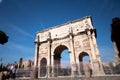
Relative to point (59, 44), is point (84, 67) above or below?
below

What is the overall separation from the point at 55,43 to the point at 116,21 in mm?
17479

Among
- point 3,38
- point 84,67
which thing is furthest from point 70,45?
point 3,38

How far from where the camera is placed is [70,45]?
747 inches

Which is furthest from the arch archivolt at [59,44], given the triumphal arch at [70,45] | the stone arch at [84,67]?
the stone arch at [84,67]

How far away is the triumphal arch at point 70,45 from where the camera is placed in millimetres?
15759

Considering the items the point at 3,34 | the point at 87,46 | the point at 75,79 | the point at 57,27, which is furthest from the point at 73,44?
the point at 3,34

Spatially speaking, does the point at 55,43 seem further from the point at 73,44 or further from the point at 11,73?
the point at 11,73

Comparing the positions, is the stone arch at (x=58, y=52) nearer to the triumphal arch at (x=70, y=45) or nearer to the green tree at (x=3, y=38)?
the triumphal arch at (x=70, y=45)

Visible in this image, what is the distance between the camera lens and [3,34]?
30094mm

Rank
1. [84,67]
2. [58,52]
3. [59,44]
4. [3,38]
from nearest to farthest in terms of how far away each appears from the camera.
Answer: [84,67], [59,44], [58,52], [3,38]

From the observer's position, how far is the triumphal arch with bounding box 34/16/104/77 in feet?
51.7

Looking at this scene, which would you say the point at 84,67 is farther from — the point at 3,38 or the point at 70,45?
the point at 3,38

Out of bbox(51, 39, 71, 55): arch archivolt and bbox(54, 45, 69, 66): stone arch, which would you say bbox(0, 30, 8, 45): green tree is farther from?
bbox(54, 45, 69, 66): stone arch

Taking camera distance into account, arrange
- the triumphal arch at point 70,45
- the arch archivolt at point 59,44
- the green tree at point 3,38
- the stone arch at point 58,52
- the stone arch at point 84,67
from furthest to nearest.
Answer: the green tree at point 3,38
the stone arch at point 58,52
the arch archivolt at point 59,44
the triumphal arch at point 70,45
the stone arch at point 84,67
